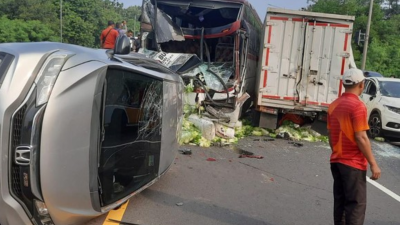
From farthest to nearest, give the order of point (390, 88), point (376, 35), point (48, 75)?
point (376, 35) → point (390, 88) → point (48, 75)

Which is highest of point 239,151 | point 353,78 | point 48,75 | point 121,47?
point 121,47

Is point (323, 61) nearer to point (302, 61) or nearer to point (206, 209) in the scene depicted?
point (302, 61)

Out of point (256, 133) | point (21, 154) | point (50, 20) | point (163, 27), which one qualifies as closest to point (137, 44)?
point (163, 27)

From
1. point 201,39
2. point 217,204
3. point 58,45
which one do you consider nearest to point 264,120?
point 201,39

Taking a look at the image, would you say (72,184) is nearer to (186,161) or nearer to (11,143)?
(11,143)

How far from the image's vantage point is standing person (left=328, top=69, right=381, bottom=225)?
346 cm

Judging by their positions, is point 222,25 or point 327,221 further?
point 222,25

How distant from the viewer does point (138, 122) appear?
4.11 metres

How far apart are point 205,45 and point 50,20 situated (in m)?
47.0

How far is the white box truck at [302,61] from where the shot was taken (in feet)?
33.4

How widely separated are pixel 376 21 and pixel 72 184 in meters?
43.8

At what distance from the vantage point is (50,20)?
52938 millimetres

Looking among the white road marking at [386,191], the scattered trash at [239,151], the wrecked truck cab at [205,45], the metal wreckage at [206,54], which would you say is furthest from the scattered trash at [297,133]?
the white road marking at [386,191]

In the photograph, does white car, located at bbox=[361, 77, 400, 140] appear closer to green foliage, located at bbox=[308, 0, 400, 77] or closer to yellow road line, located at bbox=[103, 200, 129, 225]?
yellow road line, located at bbox=[103, 200, 129, 225]
